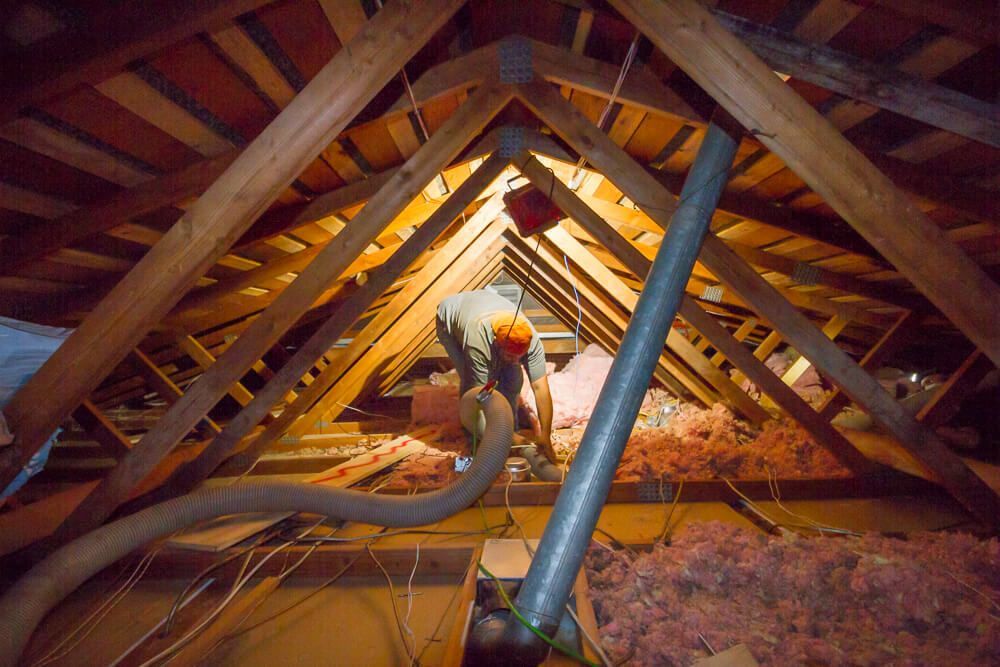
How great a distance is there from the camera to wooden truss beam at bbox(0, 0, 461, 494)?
1197 mm

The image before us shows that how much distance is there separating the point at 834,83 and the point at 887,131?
1.77 ft

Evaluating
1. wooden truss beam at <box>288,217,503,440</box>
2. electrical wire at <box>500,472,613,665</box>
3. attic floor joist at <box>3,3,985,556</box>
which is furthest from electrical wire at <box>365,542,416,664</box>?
wooden truss beam at <box>288,217,503,440</box>

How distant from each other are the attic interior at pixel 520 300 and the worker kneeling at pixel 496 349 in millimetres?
86

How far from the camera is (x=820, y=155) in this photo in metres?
1.18

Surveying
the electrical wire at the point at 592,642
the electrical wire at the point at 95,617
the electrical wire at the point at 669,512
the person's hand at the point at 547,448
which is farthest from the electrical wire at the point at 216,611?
the electrical wire at the point at 669,512

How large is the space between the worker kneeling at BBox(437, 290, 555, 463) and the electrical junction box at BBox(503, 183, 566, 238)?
0.60 metres

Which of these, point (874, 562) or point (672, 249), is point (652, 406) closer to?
point (874, 562)

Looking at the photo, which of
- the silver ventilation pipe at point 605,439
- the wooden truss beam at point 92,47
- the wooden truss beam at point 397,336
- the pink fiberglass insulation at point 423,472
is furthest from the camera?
the wooden truss beam at point 397,336

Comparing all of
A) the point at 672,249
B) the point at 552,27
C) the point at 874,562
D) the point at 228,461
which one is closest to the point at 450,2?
the point at 552,27

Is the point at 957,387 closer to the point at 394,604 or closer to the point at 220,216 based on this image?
the point at 394,604

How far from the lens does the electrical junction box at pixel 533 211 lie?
250cm

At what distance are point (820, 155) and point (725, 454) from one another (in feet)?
7.84

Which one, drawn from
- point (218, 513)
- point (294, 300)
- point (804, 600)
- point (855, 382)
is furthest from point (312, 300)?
point (855, 382)

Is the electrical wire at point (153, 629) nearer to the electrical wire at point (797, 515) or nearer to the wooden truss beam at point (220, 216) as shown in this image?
the wooden truss beam at point (220, 216)
